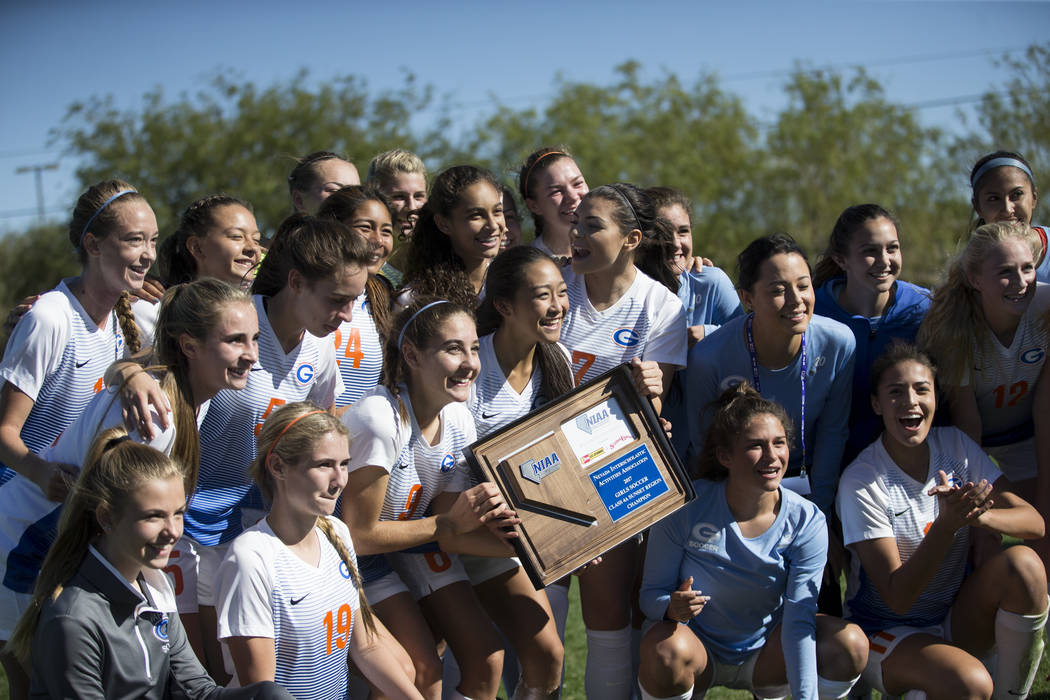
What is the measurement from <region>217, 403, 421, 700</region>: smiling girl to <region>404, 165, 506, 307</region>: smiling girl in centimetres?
159

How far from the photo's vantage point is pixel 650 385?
14.7 feet

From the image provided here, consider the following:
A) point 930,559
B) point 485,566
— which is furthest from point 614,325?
point 930,559

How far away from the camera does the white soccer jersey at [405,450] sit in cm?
407

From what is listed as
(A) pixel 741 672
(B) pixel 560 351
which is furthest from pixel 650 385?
(A) pixel 741 672

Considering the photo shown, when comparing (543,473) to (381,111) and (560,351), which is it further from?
(381,111)

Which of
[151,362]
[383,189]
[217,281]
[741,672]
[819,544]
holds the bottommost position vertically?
[741,672]

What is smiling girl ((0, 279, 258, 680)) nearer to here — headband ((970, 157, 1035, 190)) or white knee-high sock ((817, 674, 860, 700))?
white knee-high sock ((817, 674, 860, 700))

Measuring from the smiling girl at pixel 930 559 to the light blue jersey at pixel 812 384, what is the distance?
14 cm

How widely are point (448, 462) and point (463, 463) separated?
3.1 inches

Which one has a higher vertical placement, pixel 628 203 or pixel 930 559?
pixel 628 203

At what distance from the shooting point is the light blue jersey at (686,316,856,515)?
477 cm

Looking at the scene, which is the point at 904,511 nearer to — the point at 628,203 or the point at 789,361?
the point at 789,361

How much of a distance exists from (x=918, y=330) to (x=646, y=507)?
1717 mm

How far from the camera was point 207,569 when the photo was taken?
13.0 feet
